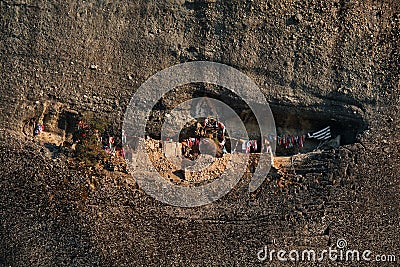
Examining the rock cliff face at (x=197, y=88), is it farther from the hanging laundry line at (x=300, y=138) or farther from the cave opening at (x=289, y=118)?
the hanging laundry line at (x=300, y=138)

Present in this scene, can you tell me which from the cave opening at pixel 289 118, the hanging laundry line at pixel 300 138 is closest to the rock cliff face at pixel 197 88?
the cave opening at pixel 289 118

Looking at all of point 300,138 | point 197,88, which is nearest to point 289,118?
point 300,138

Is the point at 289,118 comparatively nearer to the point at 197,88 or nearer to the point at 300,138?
the point at 300,138

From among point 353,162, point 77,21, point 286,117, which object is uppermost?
point 77,21

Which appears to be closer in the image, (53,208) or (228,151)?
(53,208)

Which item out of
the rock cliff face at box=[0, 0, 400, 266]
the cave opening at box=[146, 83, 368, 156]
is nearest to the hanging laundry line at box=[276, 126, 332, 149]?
the cave opening at box=[146, 83, 368, 156]

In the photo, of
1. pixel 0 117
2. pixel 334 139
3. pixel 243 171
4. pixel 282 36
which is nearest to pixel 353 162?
pixel 334 139

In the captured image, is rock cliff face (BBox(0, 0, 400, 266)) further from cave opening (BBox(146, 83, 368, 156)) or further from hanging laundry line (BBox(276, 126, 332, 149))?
A: hanging laundry line (BBox(276, 126, 332, 149))

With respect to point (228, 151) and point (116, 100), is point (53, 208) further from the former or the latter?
point (228, 151)
